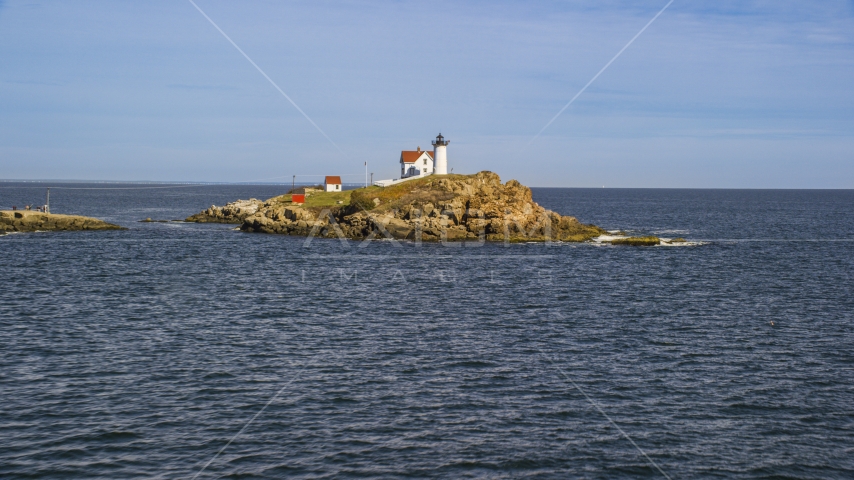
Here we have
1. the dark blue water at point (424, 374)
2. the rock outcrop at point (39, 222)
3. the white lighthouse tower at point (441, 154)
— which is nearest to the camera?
the dark blue water at point (424, 374)

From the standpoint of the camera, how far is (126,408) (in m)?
26.5

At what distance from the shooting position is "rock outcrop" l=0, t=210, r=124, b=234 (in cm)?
9869

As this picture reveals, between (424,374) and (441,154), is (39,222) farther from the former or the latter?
(424,374)

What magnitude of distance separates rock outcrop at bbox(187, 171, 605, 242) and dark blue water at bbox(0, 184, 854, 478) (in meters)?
28.1

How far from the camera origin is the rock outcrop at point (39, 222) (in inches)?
3885

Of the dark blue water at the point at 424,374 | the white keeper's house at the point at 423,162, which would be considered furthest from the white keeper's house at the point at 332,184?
the dark blue water at the point at 424,374

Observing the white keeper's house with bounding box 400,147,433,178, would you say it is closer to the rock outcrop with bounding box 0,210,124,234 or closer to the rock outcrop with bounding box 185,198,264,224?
the rock outcrop with bounding box 185,198,264,224

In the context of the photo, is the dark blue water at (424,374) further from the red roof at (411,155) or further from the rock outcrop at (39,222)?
the red roof at (411,155)

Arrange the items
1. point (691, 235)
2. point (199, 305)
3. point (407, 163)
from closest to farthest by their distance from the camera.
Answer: point (199, 305) → point (691, 235) → point (407, 163)

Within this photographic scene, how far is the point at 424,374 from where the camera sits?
3108 centimetres

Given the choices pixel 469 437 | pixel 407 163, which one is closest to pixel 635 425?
pixel 469 437

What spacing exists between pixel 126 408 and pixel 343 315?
18.4 meters

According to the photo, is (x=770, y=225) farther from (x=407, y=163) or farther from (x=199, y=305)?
(x=199, y=305)

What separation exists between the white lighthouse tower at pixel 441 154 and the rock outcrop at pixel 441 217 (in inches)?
481
